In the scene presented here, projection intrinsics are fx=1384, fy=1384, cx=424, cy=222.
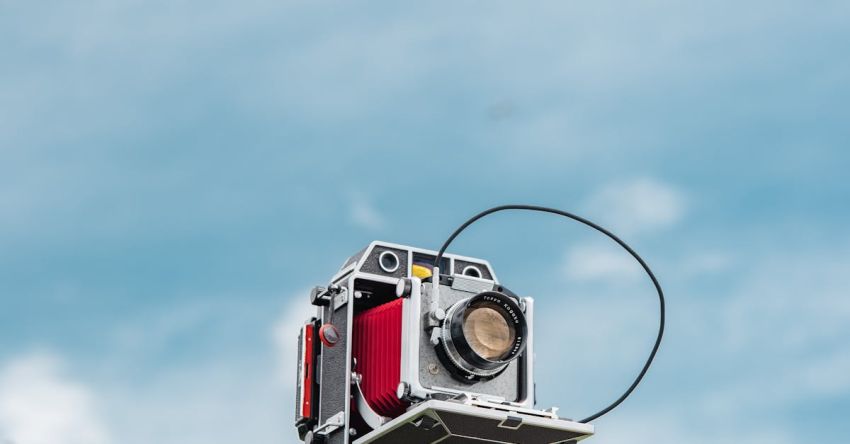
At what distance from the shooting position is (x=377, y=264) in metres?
11.5

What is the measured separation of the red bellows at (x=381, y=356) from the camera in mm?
10797

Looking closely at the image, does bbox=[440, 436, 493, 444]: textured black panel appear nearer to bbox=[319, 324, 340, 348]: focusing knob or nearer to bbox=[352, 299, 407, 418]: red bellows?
bbox=[352, 299, 407, 418]: red bellows

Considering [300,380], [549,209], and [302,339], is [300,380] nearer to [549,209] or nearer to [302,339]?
[302,339]

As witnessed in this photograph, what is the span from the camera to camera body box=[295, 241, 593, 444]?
33.7 feet

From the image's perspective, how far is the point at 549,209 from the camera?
1080 centimetres

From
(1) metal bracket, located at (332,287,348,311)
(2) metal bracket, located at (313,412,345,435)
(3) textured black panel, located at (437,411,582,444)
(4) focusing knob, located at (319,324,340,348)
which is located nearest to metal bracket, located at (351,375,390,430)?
(2) metal bracket, located at (313,412,345,435)

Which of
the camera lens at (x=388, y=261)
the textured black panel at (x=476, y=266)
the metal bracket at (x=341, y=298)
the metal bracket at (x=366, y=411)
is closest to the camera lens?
the metal bracket at (x=366, y=411)

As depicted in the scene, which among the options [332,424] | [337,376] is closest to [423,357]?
[337,376]

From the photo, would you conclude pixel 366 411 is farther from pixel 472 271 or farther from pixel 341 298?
pixel 472 271

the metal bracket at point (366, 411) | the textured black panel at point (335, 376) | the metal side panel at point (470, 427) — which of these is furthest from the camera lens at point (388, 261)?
the metal side panel at point (470, 427)

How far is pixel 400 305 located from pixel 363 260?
27.3 inches

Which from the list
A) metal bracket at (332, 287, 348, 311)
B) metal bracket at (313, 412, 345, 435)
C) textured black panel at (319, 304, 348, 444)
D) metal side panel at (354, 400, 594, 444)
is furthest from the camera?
metal bracket at (332, 287, 348, 311)

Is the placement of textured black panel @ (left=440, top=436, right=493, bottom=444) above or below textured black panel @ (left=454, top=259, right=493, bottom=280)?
below

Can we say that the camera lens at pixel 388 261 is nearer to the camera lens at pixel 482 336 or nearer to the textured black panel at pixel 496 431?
the camera lens at pixel 482 336
